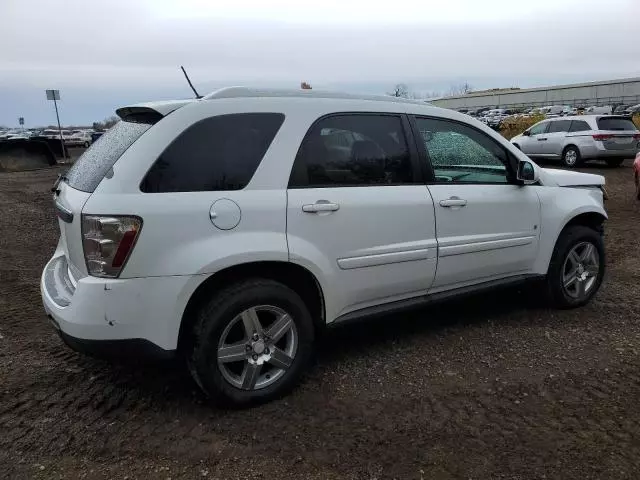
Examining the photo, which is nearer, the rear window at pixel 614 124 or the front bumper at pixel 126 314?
the front bumper at pixel 126 314

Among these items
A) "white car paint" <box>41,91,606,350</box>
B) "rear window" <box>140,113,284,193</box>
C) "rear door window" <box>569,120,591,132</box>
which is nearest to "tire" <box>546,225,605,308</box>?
"white car paint" <box>41,91,606,350</box>

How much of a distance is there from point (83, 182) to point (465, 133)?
8.68 ft

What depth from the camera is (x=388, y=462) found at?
9.10ft

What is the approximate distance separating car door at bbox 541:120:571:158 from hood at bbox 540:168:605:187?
13703mm

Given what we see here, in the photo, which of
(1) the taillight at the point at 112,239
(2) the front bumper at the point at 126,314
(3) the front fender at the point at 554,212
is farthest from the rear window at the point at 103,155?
(3) the front fender at the point at 554,212

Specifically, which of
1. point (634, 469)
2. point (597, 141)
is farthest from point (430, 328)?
point (597, 141)

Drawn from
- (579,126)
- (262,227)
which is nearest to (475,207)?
(262,227)

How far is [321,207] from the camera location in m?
3.30

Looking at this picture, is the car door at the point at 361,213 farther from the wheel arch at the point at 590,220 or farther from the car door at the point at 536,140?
the car door at the point at 536,140

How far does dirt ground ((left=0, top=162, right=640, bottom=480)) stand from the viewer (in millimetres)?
2760

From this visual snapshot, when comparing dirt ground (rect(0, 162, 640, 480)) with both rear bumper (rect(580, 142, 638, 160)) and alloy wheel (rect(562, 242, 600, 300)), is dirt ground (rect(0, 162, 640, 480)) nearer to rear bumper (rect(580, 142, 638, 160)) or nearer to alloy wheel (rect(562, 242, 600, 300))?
alloy wheel (rect(562, 242, 600, 300))

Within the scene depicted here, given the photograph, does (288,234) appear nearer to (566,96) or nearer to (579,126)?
(579,126)

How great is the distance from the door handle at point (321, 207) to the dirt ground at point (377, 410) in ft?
3.63

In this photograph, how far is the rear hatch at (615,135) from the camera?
54.3 ft
